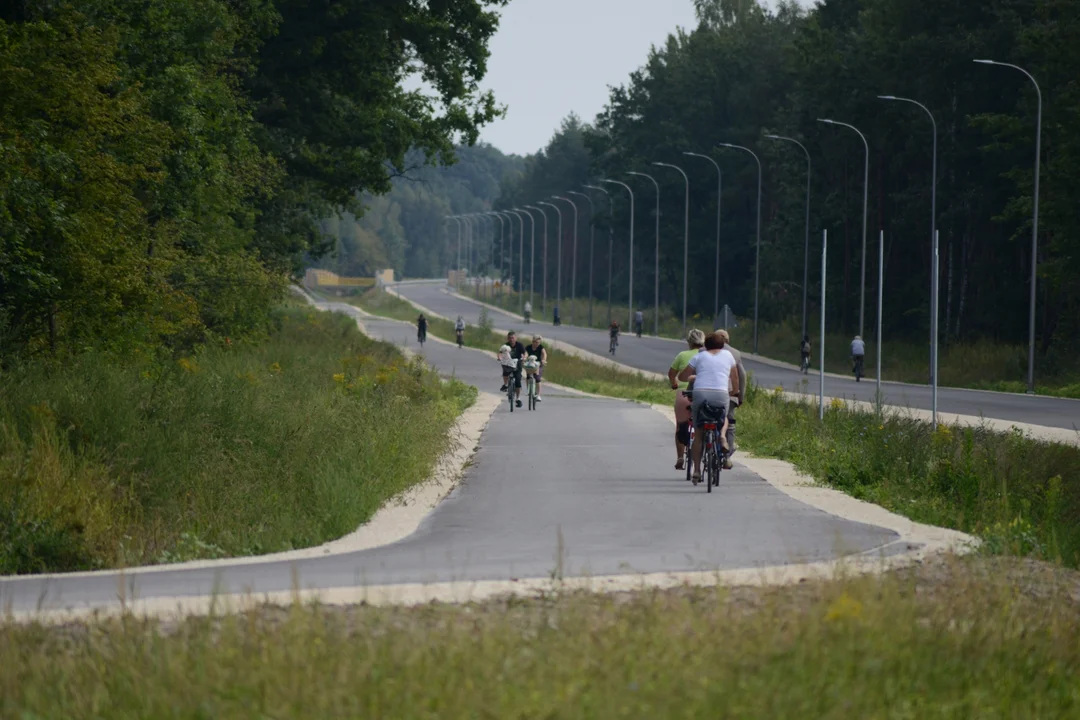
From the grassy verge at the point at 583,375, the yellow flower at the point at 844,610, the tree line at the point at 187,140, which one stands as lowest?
the grassy verge at the point at 583,375

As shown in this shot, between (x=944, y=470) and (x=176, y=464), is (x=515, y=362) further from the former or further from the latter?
(x=176, y=464)

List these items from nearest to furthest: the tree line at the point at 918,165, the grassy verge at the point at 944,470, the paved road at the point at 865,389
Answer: the grassy verge at the point at 944,470 < the paved road at the point at 865,389 < the tree line at the point at 918,165

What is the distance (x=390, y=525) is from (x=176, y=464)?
3.52 m

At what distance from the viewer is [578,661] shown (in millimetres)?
7836

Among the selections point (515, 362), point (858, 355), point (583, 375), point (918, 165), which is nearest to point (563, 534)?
point (515, 362)

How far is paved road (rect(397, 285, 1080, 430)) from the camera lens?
38.6m

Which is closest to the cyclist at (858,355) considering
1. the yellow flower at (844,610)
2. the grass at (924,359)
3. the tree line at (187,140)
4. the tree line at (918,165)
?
the grass at (924,359)

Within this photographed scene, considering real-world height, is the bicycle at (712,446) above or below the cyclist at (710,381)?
below

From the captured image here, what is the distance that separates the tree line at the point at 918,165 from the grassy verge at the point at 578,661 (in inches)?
1783

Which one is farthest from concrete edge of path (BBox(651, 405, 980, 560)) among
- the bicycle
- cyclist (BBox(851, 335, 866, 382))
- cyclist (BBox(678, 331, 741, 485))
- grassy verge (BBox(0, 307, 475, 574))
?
cyclist (BBox(851, 335, 866, 382))

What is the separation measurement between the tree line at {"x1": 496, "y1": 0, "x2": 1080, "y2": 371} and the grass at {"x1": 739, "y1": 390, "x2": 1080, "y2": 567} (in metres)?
27.9

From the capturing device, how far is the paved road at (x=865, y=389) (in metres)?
38.6

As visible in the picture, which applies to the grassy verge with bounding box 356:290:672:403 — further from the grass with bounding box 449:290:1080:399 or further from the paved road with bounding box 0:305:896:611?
the paved road with bounding box 0:305:896:611

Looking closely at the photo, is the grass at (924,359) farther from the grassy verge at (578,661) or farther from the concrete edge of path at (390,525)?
the grassy verge at (578,661)
